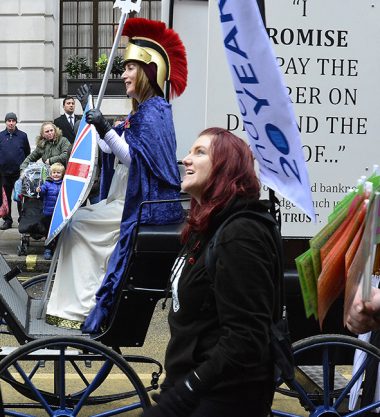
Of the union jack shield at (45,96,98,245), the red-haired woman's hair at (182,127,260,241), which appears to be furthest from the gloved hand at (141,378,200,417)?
the union jack shield at (45,96,98,245)

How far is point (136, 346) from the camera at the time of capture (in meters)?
4.59

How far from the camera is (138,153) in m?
4.74

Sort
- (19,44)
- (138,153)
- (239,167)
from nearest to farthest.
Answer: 1. (239,167)
2. (138,153)
3. (19,44)

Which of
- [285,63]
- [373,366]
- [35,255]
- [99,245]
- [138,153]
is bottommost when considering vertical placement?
[35,255]

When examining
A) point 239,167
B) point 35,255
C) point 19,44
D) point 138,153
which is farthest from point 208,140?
point 19,44

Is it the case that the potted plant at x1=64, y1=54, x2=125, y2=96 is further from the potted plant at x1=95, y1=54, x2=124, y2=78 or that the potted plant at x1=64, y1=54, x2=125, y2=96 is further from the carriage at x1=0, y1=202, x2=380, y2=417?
the carriage at x1=0, y1=202, x2=380, y2=417

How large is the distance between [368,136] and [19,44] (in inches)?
539

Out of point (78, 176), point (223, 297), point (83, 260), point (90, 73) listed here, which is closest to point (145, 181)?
point (78, 176)

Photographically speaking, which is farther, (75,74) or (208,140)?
(75,74)

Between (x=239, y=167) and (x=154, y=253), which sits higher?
(x=239, y=167)

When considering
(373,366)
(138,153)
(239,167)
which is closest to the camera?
(239,167)

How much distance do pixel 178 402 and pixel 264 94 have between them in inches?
42.2

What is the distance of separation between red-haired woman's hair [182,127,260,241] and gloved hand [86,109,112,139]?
162cm

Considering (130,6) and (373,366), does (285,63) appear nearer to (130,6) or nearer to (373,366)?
(130,6)
